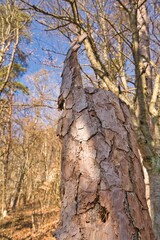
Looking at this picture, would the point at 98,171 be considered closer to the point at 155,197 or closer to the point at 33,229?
the point at 155,197

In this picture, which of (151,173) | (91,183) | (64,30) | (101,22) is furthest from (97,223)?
(64,30)

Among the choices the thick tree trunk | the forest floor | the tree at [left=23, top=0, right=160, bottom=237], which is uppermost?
the tree at [left=23, top=0, right=160, bottom=237]

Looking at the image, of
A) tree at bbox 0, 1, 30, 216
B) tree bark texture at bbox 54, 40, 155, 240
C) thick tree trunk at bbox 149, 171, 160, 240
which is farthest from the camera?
tree at bbox 0, 1, 30, 216

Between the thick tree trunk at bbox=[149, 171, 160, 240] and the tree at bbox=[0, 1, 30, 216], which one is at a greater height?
the tree at bbox=[0, 1, 30, 216]

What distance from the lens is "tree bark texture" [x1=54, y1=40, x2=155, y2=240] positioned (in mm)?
897

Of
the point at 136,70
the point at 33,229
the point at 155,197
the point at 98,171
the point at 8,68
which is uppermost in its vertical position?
the point at 8,68

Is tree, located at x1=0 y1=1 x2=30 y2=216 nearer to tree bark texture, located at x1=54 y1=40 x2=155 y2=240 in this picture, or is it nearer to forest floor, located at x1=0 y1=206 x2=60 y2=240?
forest floor, located at x1=0 y1=206 x2=60 y2=240

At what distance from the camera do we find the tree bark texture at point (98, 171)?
2.94 feet

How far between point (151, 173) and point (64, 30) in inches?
132

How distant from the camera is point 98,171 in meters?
0.99

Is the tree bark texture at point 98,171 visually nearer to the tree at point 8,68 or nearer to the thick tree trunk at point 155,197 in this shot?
the thick tree trunk at point 155,197

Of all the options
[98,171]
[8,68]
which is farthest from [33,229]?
[98,171]

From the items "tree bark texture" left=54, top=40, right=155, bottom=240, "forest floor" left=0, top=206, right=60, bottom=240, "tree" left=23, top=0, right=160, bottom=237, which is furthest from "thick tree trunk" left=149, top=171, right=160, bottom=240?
"forest floor" left=0, top=206, right=60, bottom=240

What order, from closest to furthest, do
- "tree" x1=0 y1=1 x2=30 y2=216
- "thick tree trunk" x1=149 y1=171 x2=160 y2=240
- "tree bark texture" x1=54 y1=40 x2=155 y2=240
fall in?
1. "tree bark texture" x1=54 y1=40 x2=155 y2=240
2. "thick tree trunk" x1=149 y1=171 x2=160 y2=240
3. "tree" x1=0 y1=1 x2=30 y2=216
